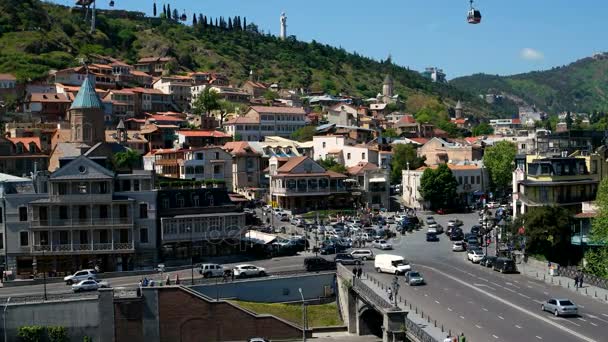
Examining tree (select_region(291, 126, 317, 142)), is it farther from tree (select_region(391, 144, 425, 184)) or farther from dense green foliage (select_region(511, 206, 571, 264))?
dense green foliage (select_region(511, 206, 571, 264))

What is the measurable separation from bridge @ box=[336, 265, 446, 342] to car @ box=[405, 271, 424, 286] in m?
2.13

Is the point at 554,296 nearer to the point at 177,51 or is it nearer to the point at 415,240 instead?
the point at 415,240

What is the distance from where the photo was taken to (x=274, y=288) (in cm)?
5906

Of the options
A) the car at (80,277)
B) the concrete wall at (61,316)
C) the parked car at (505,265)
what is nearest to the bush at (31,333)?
the concrete wall at (61,316)

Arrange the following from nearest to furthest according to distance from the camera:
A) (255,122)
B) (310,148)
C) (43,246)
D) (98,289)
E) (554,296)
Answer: (554,296) → (98,289) → (43,246) → (310,148) → (255,122)

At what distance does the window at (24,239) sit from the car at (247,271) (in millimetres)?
14904

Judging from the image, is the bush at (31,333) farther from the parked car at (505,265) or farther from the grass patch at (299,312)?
the parked car at (505,265)

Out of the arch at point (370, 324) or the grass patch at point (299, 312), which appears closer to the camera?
the arch at point (370, 324)

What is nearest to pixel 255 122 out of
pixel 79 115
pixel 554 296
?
pixel 79 115

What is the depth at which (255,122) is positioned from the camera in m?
126

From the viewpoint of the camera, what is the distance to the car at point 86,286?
55.1m

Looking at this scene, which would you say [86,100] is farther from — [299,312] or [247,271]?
[299,312]

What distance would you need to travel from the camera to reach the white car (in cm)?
6342

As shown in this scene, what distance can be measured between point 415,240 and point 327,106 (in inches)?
3818
